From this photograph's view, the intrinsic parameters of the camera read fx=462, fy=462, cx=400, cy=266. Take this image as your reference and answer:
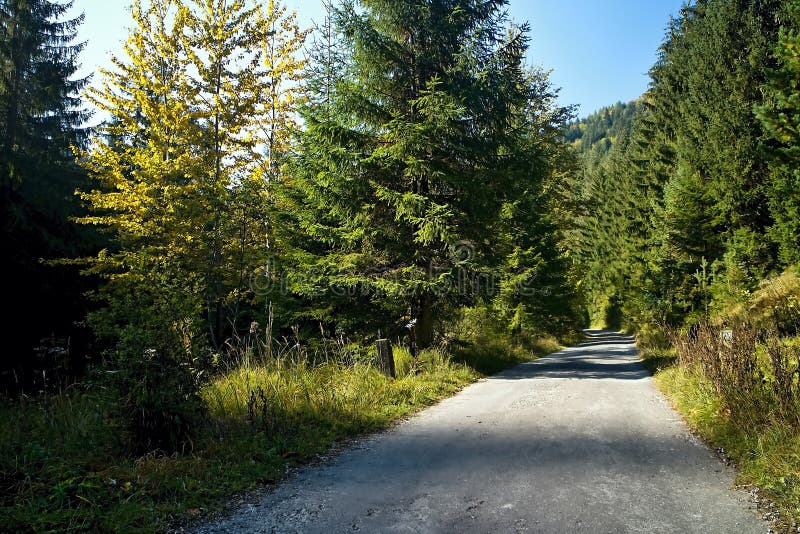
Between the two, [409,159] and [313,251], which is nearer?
[409,159]

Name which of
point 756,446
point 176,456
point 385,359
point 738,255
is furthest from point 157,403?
point 738,255

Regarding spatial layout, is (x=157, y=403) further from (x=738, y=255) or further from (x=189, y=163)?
(x=738, y=255)

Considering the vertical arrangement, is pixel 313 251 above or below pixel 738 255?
above

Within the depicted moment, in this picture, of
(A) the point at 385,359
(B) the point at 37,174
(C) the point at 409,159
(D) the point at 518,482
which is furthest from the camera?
(B) the point at 37,174

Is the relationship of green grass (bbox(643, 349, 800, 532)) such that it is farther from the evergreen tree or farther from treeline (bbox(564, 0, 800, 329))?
treeline (bbox(564, 0, 800, 329))

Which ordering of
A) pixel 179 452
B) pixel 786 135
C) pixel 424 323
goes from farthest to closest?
1. pixel 424 323
2. pixel 786 135
3. pixel 179 452

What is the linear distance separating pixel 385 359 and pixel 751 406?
5.82 m

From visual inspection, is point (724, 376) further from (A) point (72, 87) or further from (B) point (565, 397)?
(A) point (72, 87)

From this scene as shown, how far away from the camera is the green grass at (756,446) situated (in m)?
3.54

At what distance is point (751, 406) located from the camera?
5203 mm

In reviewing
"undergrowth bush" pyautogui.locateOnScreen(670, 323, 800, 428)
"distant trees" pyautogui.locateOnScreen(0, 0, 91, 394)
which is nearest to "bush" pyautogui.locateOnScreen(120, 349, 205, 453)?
"distant trees" pyautogui.locateOnScreen(0, 0, 91, 394)

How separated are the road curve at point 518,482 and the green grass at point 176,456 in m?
0.43

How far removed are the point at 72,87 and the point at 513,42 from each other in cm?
2090

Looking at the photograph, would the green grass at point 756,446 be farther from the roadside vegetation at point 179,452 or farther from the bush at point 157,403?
the bush at point 157,403
